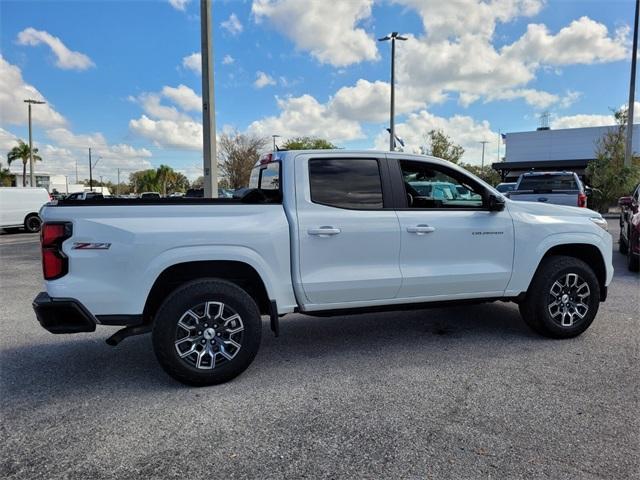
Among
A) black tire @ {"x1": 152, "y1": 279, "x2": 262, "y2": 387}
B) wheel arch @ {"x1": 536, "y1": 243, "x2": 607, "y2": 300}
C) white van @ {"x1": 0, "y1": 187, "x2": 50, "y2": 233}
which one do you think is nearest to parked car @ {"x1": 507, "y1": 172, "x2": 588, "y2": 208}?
wheel arch @ {"x1": 536, "y1": 243, "x2": 607, "y2": 300}

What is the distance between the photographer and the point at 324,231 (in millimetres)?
4234

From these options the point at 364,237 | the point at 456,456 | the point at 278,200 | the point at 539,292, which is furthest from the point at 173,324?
the point at 539,292

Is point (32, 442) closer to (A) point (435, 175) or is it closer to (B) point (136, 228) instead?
(B) point (136, 228)

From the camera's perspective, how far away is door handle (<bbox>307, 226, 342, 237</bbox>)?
4.22 m

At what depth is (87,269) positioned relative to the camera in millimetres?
3701

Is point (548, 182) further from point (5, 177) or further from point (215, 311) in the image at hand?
point (5, 177)

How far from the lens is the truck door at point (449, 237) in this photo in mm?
4586

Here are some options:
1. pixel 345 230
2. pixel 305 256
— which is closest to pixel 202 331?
pixel 305 256

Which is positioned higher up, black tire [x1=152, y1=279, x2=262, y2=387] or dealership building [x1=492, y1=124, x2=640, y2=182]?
dealership building [x1=492, y1=124, x2=640, y2=182]

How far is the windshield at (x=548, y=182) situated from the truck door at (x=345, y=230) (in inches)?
364

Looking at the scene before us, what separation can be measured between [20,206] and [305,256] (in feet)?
64.8

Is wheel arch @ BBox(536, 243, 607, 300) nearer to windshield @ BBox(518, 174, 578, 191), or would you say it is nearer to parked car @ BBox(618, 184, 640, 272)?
parked car @ BBox(618, 184, 640, 272)

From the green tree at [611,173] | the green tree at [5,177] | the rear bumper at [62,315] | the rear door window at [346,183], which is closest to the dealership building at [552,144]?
the green tree at [611,173]

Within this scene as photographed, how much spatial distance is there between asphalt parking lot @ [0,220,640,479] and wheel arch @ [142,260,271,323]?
65cm
